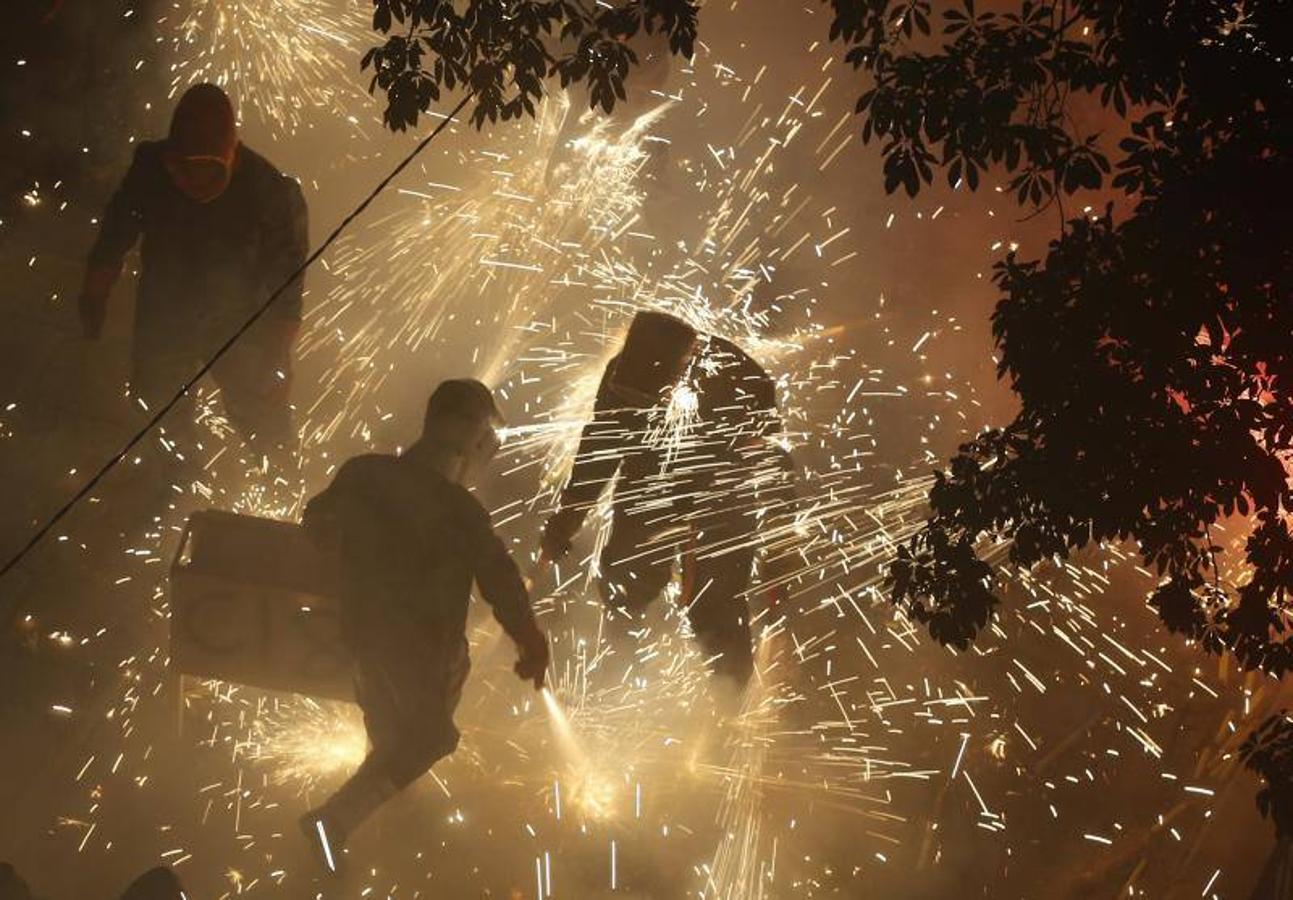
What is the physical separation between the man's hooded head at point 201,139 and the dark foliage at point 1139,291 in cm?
333

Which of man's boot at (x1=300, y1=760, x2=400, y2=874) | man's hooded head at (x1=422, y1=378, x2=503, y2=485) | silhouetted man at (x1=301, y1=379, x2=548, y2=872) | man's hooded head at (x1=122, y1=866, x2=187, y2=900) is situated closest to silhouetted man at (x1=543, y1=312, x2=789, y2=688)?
man's hooded head at (x1=422, y1=378, x2=503, y2=485)

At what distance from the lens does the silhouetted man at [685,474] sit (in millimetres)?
6188

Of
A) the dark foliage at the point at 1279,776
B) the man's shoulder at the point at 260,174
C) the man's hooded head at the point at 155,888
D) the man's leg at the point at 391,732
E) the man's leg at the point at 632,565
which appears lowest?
the dark foliage at the point at 1279,776

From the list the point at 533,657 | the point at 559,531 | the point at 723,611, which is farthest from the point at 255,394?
the point at 723,611

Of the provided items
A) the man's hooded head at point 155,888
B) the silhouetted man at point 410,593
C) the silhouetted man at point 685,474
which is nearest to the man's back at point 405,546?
the silhouetted man at point 410,593

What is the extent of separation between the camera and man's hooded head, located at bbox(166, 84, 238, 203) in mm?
5828

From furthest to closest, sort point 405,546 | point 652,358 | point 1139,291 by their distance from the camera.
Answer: point 652,358
point 405,546
point 1139,291

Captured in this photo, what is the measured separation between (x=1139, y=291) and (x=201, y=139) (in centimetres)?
450

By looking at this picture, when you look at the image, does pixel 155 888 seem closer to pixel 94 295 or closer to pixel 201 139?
pixel 94 295

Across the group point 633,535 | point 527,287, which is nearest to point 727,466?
point 633,535

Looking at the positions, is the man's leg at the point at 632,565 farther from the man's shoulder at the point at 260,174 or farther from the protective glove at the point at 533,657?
Result: the man's shoulder at the point at 260,174

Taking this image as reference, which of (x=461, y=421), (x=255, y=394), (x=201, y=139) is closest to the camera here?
(x=461, y=421)

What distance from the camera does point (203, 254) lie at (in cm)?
622

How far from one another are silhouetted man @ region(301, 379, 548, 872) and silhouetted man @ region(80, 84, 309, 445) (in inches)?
72.2
